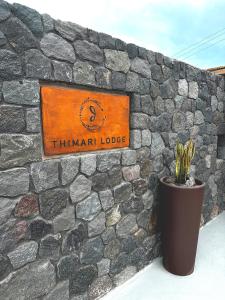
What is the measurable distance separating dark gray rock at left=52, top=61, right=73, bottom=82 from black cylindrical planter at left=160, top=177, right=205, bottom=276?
1365mm

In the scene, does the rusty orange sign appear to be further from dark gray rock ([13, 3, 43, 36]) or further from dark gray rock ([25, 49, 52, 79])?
dark gray rock ([13, 3, 43, 36])

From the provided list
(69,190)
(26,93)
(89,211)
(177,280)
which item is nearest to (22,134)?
(26,93)

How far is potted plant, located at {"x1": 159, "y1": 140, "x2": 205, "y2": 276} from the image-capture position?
2445 mm

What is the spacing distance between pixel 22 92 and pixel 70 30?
0.56m

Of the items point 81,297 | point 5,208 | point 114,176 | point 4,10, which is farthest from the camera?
point 114,176

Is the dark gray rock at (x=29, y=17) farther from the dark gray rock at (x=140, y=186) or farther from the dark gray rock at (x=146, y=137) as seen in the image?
the dark gray rock at (x=140, y=186)

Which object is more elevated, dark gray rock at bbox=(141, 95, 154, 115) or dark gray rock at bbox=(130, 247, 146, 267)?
dark gray rock at bbox=(141, 95, 154, 115)

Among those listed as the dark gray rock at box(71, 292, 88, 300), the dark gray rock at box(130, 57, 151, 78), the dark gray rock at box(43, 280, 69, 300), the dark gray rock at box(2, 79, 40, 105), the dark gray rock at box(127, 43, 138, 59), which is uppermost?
the dark gray rock at box(127, 43, 138, 59)

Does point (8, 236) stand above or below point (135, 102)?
below

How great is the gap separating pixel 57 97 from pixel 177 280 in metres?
2.03

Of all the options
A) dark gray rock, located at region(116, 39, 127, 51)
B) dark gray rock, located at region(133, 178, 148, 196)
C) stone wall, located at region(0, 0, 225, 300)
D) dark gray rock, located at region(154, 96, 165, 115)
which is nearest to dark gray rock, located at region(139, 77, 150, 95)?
stone wall, located at region(0, 0, 225, 300)

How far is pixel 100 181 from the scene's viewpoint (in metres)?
2.11

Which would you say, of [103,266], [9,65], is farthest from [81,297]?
[9,65]

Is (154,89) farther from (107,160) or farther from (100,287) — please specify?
(100,287)
